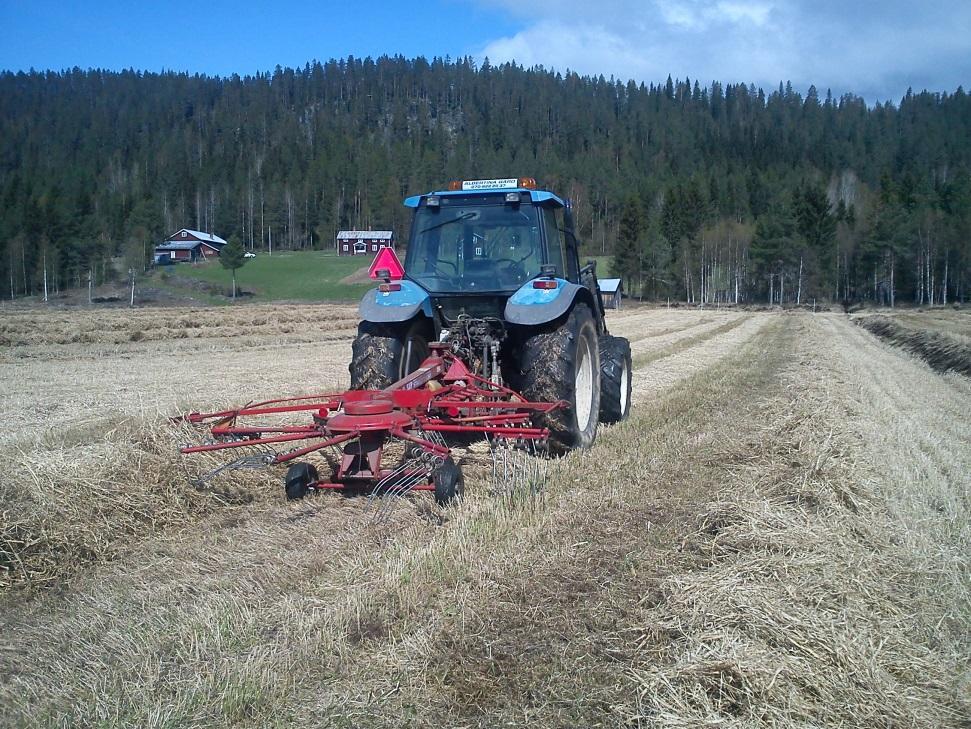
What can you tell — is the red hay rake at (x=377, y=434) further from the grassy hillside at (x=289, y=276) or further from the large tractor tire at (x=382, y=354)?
the grassy hillside at (x=289, y=276)

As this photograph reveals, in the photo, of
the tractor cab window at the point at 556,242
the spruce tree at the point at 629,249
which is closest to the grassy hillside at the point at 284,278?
the spruce tree at the point at 629,249

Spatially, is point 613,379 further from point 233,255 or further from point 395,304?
point 233,255

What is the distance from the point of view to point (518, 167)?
10419cm

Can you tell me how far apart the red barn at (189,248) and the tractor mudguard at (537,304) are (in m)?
84.2

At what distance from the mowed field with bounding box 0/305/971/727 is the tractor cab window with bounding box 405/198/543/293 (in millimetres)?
1666

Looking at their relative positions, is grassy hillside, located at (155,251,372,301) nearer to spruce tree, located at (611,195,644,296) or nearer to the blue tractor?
spruce tree, located at (611,195,644,296)

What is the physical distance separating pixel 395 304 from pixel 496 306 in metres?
0.93

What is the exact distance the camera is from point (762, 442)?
6535mm

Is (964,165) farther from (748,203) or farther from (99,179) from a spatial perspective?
(99,179)

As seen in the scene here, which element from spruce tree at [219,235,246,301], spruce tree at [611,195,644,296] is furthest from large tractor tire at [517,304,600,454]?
spruce tree at [219,235,246,301]

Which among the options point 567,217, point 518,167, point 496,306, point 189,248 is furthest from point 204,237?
point 496,306

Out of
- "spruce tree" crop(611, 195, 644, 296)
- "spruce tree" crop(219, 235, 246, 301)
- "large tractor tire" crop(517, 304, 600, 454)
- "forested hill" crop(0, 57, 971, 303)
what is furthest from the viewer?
"forested hill" crop(0, 57, 971, 303)

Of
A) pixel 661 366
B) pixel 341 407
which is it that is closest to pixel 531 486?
pixel 341 407

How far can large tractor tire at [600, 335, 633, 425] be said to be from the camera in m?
8.18
